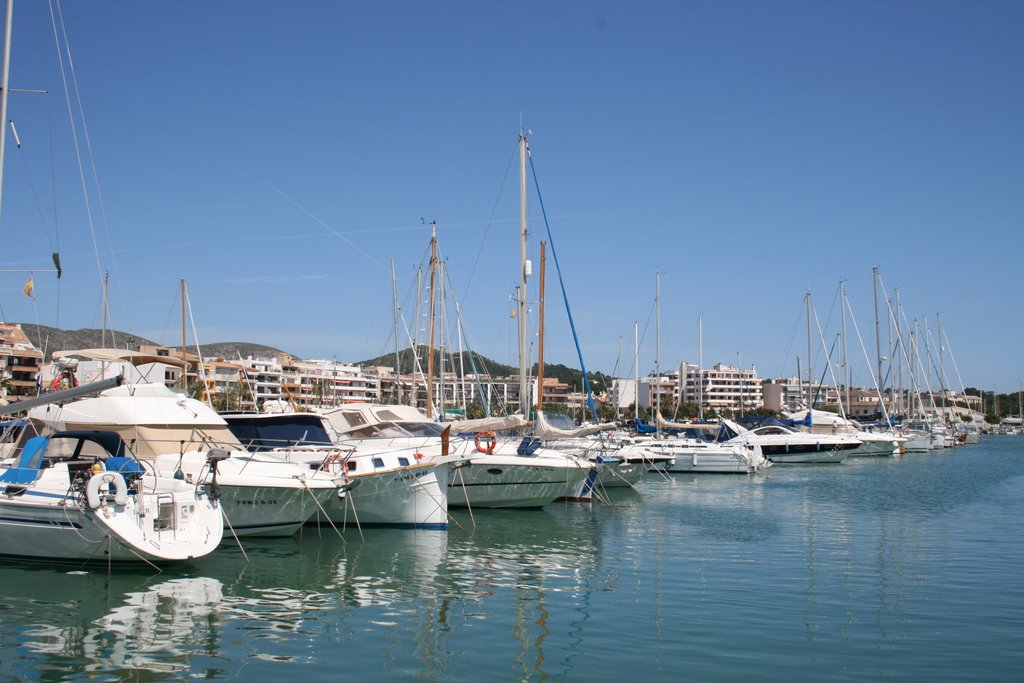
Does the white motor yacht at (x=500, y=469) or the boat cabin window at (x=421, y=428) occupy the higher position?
the boat cabin window at (x=421, y=428)

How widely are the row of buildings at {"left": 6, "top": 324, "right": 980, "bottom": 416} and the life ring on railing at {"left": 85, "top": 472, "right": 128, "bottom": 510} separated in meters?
11.1

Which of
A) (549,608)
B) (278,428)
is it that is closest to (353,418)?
(278,428)

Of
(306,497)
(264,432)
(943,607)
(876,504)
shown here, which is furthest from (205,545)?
(876,504)

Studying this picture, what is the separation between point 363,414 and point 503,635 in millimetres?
18646

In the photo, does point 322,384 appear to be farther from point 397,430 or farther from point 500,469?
point 500,469

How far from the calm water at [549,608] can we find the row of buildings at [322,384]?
12649 millimetres

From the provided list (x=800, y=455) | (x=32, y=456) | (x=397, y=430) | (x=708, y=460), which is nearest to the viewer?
(x=32, y=456)

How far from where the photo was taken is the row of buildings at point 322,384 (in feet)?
99.5

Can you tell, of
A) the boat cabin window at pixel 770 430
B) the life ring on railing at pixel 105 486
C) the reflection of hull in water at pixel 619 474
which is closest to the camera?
the life ring on railing at pixel 105 486

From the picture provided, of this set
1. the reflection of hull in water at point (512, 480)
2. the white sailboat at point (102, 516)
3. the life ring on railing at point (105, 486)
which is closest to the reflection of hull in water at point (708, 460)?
the reflection of hull in water at point (512, 480)

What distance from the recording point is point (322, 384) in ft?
497

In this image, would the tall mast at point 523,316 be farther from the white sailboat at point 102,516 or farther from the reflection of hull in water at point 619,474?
the white sailboat at point 102,516

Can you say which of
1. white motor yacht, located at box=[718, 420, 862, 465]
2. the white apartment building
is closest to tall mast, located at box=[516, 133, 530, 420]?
white motor yacht, located at box=[718, 420, 862, 465]

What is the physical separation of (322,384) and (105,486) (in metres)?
138
